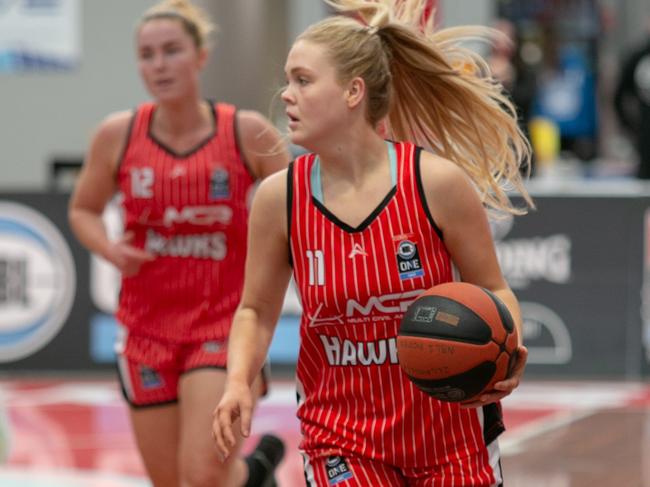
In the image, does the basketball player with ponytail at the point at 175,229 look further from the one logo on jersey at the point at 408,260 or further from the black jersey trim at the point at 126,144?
the one logo on jersey at the point at 408,260

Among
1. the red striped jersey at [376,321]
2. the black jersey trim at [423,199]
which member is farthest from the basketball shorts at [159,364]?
the black jersey trim at [423,199]

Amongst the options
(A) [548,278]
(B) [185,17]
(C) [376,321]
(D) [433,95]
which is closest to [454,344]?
(C) [376,321]

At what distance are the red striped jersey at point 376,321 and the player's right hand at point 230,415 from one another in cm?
24

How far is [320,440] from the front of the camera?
3705 millimetres

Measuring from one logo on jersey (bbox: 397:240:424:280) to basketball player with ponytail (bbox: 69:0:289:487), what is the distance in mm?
1617

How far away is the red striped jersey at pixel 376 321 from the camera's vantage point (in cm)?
364

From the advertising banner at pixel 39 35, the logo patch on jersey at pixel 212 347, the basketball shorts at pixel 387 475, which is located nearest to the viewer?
the basketball shorts at pixel 387 475

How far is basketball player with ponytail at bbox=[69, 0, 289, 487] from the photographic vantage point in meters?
5.21

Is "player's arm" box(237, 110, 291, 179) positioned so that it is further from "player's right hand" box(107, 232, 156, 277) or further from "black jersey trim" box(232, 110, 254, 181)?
"player's right hand" box(107, 232, 156, 277)

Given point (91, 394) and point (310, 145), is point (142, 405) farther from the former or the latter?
point (91, 394)

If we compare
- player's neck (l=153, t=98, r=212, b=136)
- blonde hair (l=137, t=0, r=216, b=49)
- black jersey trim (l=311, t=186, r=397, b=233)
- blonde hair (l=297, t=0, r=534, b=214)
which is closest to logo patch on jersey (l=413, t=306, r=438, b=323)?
black jersey trim (l=311, t=186, r=397, b=233)

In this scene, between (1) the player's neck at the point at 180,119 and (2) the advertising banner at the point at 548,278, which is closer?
(1) the player's neck at the point at 180,119

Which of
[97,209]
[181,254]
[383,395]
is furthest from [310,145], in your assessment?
[97,209]

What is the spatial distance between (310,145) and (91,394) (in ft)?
20.8
